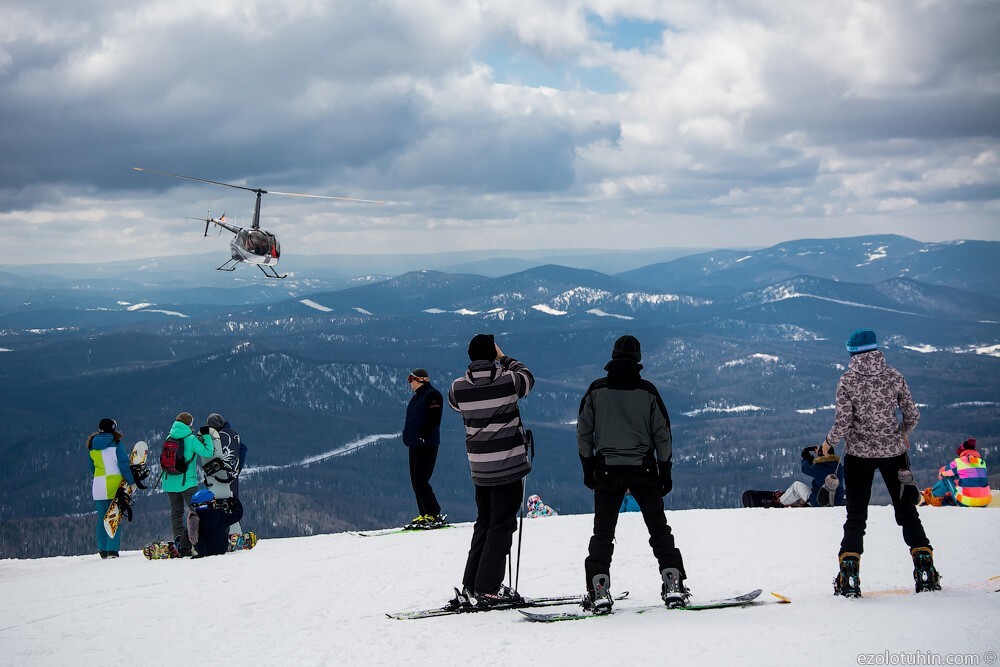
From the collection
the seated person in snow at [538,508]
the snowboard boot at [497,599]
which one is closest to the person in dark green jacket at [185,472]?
the snowboard boot at [497,599]

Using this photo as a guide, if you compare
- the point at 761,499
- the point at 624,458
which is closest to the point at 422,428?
the point at 624,458

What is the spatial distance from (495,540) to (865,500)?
3.84 metres

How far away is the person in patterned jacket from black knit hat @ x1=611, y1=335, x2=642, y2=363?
2.12 metres

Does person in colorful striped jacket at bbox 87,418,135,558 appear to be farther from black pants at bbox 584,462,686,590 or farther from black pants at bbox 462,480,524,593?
black pants at bbox 584,462,686,590

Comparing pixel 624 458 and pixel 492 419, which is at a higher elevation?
pixel 492 419

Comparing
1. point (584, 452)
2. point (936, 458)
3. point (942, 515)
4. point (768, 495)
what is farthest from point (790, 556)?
point (936, 458)

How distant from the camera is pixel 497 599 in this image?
8.15m

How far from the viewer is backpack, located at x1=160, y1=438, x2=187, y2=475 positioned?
13.5 metres

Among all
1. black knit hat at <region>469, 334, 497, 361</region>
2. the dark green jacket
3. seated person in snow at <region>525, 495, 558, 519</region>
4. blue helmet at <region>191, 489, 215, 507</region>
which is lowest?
seated person in snow at <region>525, 495, 558, 519</region>

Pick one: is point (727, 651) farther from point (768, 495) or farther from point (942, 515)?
point (768, 495)

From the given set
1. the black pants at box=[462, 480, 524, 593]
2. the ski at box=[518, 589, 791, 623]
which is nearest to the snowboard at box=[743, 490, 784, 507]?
the ski at box=[518, 589, 791, 623]

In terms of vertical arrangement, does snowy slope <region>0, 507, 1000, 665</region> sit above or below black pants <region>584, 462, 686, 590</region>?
below

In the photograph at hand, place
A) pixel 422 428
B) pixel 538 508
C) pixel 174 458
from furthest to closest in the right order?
1. pixel 538 508
2. pixel 174 458
3. pixel 422 428

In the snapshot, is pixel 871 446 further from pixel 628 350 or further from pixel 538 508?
pixel 538 508
